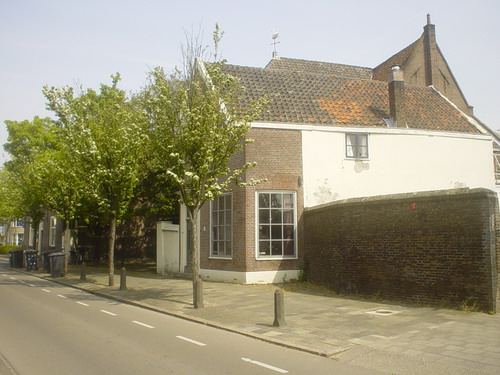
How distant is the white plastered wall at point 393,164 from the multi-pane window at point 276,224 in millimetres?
880

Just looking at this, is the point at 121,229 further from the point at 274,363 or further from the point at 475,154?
the point at 274,363

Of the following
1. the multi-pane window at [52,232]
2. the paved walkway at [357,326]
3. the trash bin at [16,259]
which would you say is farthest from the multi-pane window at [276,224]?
the multi-pane window at [52,232]

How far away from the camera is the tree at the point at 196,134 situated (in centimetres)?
1216

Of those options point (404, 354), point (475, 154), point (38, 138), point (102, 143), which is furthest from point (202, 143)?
point (38, 138)

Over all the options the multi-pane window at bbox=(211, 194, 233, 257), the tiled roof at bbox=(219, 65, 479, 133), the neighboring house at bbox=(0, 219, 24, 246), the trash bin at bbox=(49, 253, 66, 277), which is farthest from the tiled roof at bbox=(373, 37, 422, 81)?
the neighboring house at bbox=(0, 219, 24, 246)

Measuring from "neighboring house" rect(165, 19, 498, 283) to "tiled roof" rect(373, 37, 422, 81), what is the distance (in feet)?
27.5

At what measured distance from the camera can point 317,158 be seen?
17.7 metres

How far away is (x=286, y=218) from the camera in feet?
56.0

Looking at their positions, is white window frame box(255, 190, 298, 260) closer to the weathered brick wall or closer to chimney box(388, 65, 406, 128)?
the weathered brick wall

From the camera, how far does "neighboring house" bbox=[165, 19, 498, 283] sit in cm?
1684

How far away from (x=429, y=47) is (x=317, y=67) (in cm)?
772

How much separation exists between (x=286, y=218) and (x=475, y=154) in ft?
32.2

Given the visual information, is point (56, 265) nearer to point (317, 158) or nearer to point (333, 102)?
point (317, 158)

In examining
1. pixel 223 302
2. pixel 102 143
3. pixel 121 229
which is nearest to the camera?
pixel 223 302
